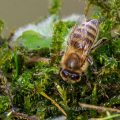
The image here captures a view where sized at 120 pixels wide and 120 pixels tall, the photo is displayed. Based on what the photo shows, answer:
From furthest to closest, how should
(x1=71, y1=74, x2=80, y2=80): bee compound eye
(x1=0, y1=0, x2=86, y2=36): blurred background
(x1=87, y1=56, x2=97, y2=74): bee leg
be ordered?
(x1=0, y1=0, x2=86, y2=36): blurred background, (x1=87, y1=56, x2=97, y2=74): bee leg, (x1=71, y1=74, x2=80, y2=80): bee compound eye

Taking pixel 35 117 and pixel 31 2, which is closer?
pixel 35 117

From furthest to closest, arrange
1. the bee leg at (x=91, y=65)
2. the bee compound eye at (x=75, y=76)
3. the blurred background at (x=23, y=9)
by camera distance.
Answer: the blurred background at (x=23, y=9) → the bee leg at (x=91, y=65) → the bee compound eye at (x=75, y=76)

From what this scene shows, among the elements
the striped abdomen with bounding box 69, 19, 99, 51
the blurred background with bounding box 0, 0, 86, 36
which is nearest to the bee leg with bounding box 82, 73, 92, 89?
the striped abdomen with bounding box 69, 19, 99, 51

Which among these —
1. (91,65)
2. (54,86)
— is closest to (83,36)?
(91,65)

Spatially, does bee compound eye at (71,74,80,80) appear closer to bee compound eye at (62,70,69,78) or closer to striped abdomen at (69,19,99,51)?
bee compound eye at (62,70,69,78)

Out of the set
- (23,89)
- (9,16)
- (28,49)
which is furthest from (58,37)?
(9,16)

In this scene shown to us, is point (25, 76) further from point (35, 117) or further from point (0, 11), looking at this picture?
point (0, 11)

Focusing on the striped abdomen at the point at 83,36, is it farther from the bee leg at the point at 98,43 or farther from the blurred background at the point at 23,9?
the blurred background at the point at 23,9

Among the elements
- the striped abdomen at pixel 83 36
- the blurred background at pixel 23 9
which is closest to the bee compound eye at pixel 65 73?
the striped abdomen at pixel 83 36

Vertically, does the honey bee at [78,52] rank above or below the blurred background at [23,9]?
below
